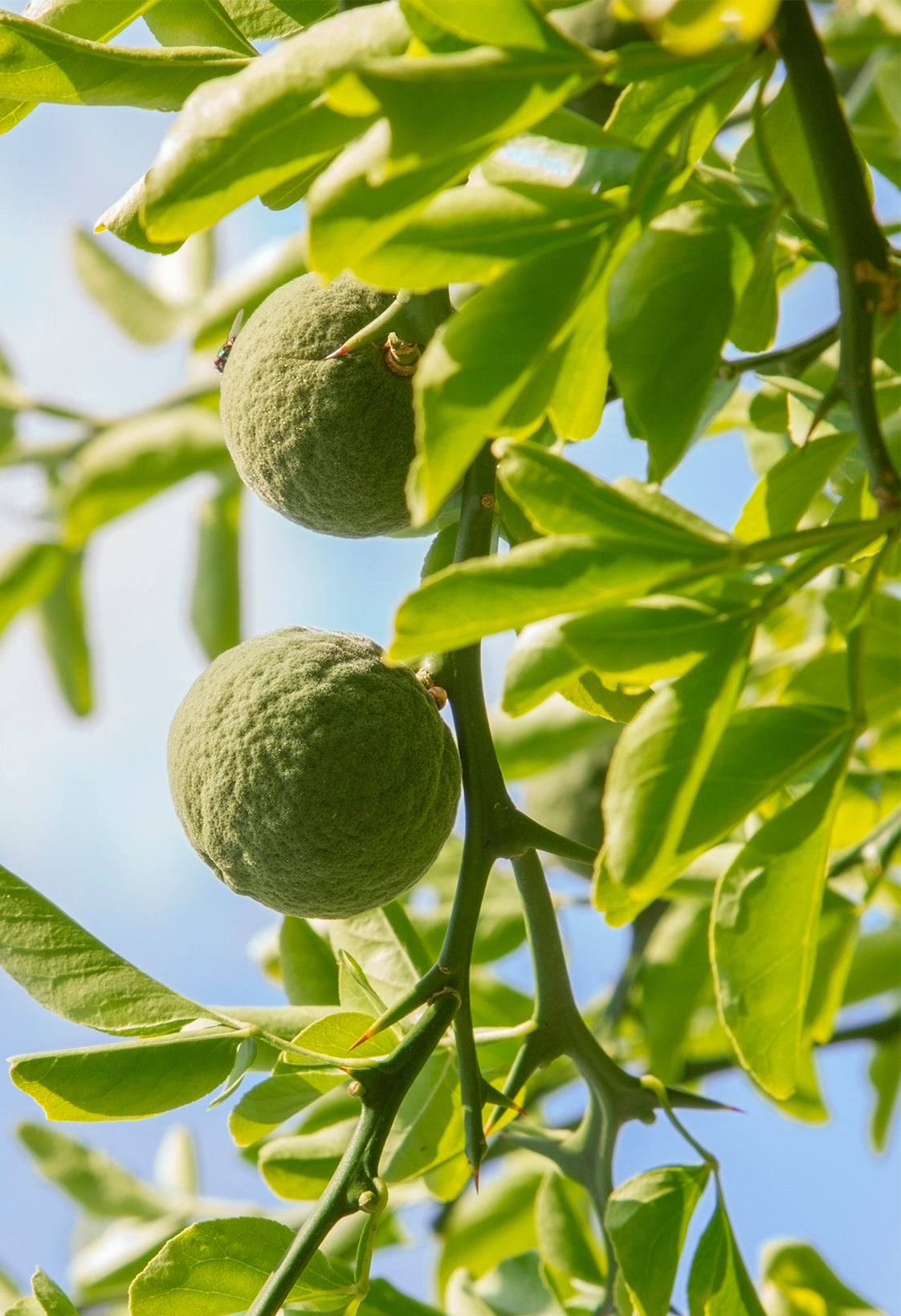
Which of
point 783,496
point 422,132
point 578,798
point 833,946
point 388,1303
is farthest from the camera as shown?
point 578,798

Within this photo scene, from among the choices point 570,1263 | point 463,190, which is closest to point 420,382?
point 463,190

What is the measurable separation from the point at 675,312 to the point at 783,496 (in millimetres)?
299

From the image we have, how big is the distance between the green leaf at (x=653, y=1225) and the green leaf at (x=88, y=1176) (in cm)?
95

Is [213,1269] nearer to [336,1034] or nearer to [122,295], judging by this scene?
[336,1034]

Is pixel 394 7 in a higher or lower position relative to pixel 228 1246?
higher

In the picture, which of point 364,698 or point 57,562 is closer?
point 364,698

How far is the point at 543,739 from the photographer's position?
146 cm

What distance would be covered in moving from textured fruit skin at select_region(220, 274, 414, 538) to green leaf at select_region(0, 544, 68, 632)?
2.43 ft

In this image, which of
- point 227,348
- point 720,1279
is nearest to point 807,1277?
point 720,1279

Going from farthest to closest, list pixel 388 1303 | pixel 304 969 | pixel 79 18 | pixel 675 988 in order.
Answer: pixel 675 988 < pixel 304 969 < pixel 388 1303 < pixel 79 18

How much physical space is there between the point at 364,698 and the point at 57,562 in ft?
2.94

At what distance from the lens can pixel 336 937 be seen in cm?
120

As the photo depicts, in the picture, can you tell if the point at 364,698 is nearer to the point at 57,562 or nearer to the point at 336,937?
the point at 336,937

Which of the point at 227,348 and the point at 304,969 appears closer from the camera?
the point at 227,348
